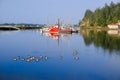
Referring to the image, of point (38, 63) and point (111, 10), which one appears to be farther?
point (111, 10)

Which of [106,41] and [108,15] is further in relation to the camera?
[108,15]

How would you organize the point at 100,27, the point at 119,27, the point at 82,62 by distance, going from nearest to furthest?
the point at 82,62, the point at 119,27, the point at 100,27

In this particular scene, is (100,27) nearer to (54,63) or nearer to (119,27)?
(119,27)

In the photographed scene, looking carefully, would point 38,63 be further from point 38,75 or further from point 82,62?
point 38,75

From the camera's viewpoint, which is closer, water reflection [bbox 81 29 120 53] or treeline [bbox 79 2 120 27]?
water reflection [bbox 81 29 120 53]

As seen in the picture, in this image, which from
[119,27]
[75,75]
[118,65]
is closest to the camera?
[75,75]

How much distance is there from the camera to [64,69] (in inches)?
877

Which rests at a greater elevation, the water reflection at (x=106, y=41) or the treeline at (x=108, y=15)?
the treeline at (x=108, y=15)

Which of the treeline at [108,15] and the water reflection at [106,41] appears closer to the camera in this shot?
the water reflection at [106,41]

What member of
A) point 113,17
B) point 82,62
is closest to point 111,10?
point 113,17

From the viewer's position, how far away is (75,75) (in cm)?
1967

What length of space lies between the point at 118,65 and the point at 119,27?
100846mm

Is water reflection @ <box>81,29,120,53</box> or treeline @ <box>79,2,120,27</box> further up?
treeline @ <box>79,2,120,27</box>

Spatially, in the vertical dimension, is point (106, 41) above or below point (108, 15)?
below
